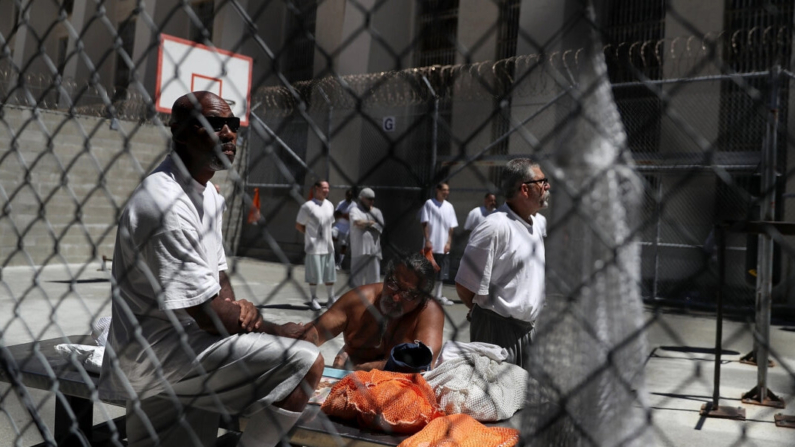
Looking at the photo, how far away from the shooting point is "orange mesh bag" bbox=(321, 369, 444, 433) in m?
2.55

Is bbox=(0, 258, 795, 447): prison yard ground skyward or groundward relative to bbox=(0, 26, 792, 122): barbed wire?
groundward

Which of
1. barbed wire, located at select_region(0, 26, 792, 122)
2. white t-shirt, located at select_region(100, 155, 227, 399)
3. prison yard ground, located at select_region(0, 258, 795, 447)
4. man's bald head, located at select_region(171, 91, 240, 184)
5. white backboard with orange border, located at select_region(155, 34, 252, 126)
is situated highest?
barbed wire, located at select_region(0, 26, 792, 122)

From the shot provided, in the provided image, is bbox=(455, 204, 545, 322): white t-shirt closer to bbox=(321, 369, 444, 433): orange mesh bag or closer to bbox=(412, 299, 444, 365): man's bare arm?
bbox=(412, 299, 444, 365): man's bare arm

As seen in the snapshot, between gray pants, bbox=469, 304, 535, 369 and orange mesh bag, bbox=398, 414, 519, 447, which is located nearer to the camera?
orange mesh bag, bbox=398, 414, 519, 447

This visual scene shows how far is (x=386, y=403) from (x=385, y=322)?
3.24 feet

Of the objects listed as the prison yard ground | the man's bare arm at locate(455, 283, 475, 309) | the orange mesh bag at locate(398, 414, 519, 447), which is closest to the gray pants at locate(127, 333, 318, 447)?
the prison yard ground

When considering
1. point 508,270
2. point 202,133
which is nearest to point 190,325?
point 202,133

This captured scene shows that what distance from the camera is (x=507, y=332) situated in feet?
12.3

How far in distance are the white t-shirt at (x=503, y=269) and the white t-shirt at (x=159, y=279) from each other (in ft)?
5.93

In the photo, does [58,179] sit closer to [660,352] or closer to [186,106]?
[660,352]

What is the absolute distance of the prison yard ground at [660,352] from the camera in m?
1.38

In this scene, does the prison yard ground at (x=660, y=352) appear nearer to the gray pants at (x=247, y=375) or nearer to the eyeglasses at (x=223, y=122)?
the gray pants at (x=247, y=375)

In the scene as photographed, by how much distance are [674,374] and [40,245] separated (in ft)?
37.2

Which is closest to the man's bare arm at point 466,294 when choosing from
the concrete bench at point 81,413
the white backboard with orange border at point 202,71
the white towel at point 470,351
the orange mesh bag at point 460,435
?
the white towel at point 470,351
